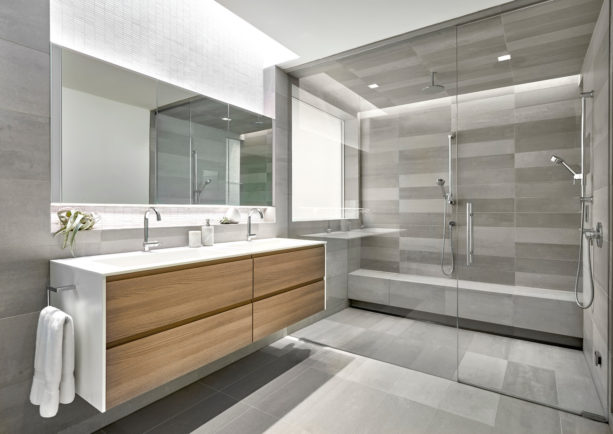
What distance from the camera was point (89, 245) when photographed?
1.80 m

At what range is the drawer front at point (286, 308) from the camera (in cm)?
214

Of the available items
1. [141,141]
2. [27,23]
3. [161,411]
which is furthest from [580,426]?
[27,23]

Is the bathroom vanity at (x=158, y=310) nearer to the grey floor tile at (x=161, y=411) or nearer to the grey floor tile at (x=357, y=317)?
the grey floor tile at (x=161, y=411)

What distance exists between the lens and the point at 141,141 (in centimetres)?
210

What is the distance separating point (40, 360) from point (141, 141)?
50.0 inches

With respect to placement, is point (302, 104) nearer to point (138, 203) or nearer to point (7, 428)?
point (138, 203)

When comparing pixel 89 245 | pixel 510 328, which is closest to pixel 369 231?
pixel 510 328

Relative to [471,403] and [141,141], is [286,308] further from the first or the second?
[141,141]

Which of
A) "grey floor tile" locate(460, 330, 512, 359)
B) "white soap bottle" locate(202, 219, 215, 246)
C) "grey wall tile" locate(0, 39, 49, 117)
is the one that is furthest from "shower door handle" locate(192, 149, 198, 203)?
"grey floor tile" locate(460, 330, 512, 359)

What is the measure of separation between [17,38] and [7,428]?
5.77 feet

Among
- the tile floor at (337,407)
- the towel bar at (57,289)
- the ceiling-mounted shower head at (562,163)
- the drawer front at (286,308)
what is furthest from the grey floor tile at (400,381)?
the towel bar at (57,289)

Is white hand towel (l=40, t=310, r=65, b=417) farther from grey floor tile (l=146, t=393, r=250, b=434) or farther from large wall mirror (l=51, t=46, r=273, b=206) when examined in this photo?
large wall mirror (l=51, t=46, r=273, b=206)

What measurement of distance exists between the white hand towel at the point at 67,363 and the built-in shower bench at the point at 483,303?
1951 mm

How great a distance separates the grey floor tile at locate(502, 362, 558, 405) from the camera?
205 cm
